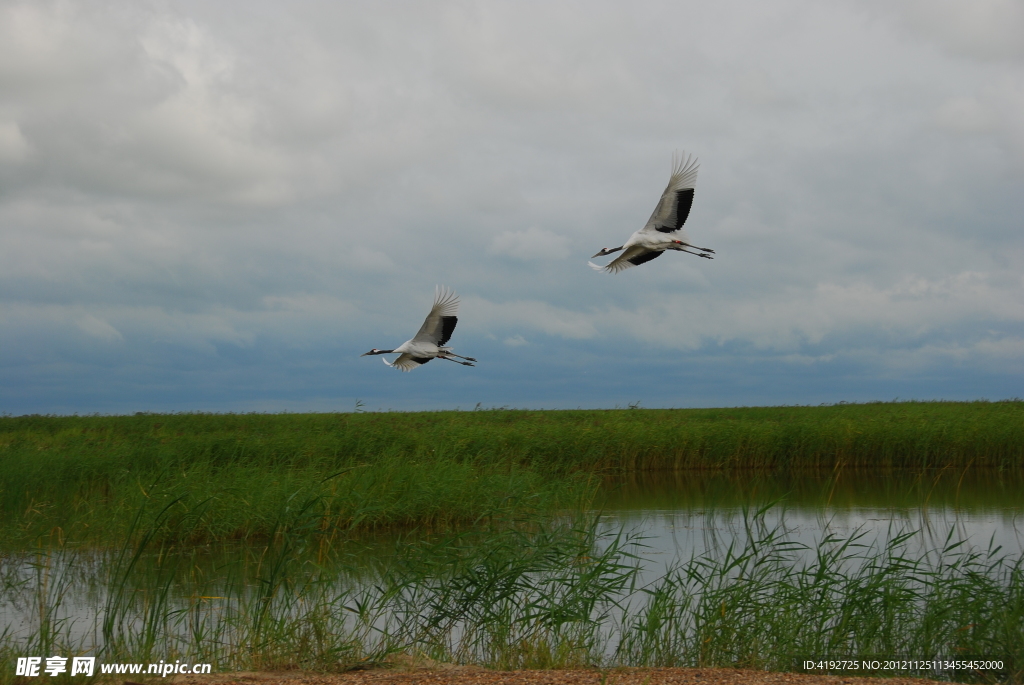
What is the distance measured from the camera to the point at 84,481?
11.1 meters

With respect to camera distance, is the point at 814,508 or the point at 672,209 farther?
the point at 814,508

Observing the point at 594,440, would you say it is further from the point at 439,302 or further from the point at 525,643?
the point at 525,643

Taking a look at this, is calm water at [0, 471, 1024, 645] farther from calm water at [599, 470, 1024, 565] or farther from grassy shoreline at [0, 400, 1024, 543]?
grassy shoreline at [0, 400, 1024, 543]

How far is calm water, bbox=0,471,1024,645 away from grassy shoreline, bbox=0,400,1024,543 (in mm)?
567

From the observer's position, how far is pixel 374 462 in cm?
1263

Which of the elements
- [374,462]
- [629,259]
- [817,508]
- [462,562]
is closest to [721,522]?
[817,508]

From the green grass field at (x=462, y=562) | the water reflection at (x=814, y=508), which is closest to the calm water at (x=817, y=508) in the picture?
the water reflection at (x=814, y=508)

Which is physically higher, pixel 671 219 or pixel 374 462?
pixel 671 219

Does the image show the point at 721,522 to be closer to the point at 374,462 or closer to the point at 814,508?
the point at 814,508

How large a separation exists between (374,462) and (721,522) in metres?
5.71

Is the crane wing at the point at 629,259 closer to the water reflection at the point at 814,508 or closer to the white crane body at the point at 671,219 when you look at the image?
the white crane body at the point at 671,219

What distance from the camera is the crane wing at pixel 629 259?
8898 mm

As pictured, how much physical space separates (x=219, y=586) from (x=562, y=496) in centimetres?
504

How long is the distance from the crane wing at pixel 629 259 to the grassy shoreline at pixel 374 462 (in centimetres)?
288
